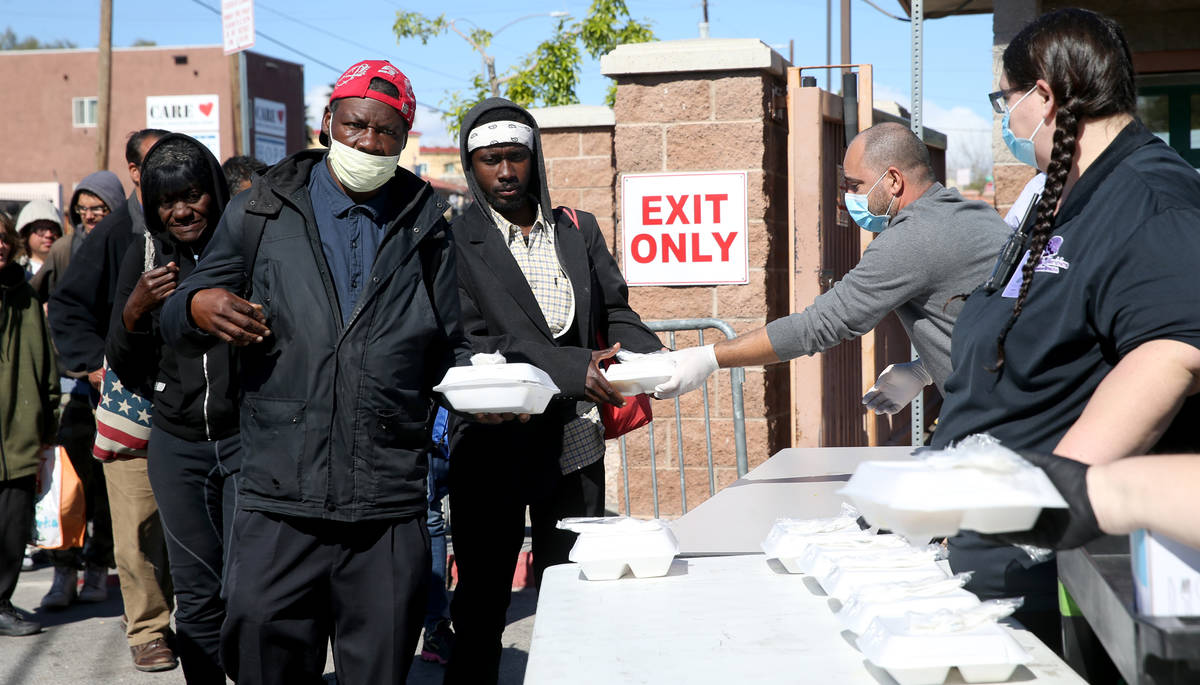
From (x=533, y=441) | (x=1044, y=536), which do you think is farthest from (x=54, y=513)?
(x=1044, y=536)

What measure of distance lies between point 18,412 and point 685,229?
3.59 metres

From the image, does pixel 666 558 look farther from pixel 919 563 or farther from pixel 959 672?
pixel 959 672

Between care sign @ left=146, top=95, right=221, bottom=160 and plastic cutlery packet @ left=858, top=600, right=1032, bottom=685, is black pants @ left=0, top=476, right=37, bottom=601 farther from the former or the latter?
care sign @ left=146, top=95, right=221, bottom=160

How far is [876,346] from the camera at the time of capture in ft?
22.7

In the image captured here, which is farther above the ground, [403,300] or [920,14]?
[920,14]

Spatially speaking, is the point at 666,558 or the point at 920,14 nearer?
the point at 666,558

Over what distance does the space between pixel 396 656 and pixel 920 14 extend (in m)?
3.94

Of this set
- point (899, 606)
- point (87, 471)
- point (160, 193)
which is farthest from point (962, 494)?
point (87, 471)

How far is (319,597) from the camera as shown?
3012mm

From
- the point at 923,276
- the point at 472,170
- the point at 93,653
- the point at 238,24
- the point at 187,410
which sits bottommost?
the point at 93,653

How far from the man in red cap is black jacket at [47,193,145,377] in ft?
6.14

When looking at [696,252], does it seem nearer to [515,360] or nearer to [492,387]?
[515,360]

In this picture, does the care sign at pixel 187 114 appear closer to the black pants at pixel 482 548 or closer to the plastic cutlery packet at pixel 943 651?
the black pants at pixel 482 548

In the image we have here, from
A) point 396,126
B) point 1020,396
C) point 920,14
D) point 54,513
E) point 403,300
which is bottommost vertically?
point 54,513
